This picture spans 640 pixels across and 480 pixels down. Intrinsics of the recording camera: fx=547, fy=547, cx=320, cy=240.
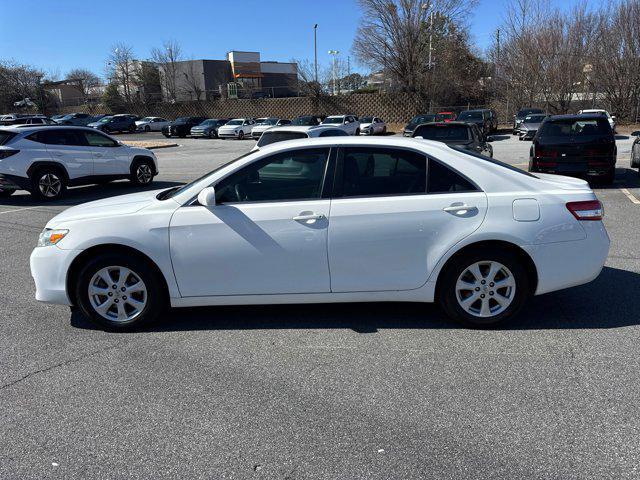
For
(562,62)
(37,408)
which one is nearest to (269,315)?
(37,408)

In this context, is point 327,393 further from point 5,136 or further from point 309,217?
point 5,136

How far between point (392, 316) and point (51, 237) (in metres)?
3.03

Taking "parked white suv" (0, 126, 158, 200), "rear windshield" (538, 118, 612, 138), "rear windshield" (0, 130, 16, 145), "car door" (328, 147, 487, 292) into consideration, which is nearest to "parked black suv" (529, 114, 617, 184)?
"rear windshield" (538, 118, 612, 138)

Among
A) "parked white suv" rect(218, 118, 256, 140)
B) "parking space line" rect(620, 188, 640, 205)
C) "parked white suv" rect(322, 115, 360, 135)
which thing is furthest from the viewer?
"parked white suv" rect(218, 118, 256, 140)

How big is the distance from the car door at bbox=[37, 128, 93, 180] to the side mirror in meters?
9.51

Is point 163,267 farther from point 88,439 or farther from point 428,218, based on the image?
point 428,218

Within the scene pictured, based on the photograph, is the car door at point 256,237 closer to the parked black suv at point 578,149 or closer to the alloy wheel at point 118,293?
the alloy wheel at point 118,293

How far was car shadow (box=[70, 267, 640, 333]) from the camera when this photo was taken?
15.4ft

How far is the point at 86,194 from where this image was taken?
1327 centimetres

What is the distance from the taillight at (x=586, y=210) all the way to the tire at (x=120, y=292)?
3.46 meters

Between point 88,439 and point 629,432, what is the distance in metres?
3.08

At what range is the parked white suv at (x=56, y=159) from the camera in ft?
39.0

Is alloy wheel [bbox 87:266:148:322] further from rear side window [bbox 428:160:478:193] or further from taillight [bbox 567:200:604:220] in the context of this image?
taillight [bbox 567:200:604:220]

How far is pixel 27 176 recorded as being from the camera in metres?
12.0
